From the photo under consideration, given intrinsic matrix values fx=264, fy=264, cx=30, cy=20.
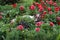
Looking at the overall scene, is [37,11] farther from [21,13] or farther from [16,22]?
[16,22]

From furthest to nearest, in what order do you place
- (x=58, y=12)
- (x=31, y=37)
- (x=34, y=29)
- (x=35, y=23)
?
(x=58, y=12) → (x=35, y=23) → (x=34, y=29) → (x=31, y=37)

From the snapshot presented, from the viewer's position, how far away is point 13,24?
654 cm

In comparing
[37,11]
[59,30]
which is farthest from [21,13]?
[59,30]

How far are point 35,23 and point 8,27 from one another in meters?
0.75

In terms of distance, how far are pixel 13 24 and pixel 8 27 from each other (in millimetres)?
155

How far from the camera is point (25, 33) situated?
591 cm

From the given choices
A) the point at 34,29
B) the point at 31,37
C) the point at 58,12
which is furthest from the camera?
the point at 58,12


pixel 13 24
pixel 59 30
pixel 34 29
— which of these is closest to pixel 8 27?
pixel 13 24

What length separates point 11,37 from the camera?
5848 mm

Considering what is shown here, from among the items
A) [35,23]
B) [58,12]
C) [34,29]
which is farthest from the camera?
[58,12]

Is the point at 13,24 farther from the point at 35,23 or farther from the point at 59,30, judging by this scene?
the point at 59,30

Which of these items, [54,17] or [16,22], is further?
[54,17]

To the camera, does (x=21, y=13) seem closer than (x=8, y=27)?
No

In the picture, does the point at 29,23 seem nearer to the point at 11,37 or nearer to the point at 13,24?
the point at 13,24
